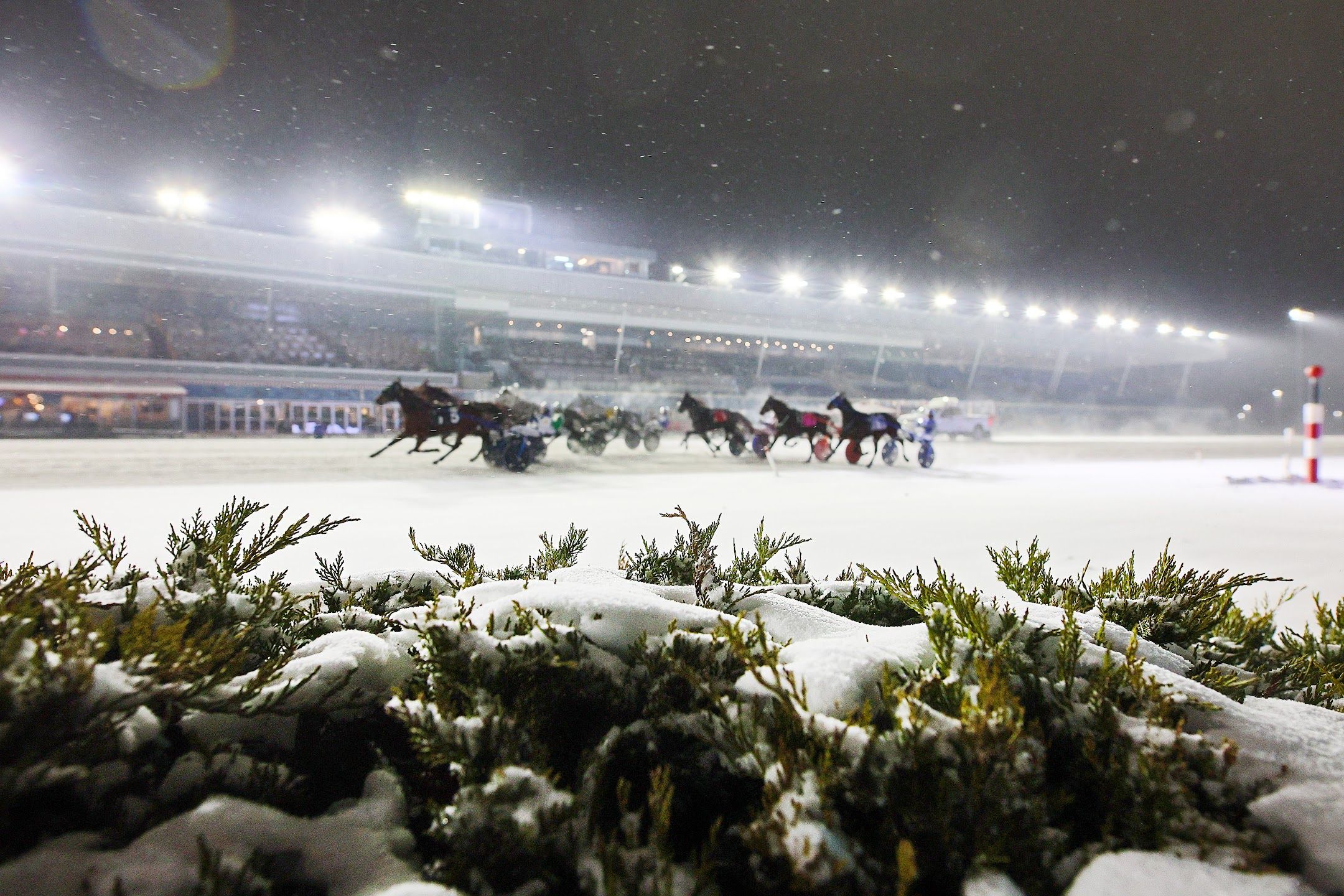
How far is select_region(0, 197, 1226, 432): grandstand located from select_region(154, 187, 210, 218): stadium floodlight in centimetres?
27

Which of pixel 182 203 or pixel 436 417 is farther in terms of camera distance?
pixel 182 203

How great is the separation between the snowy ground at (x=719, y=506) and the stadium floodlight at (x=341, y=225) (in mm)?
6818

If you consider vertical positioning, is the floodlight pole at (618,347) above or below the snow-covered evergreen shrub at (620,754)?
above

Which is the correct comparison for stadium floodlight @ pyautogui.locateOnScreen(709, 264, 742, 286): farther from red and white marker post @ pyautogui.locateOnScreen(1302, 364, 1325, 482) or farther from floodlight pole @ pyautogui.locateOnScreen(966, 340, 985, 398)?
red and white marker post @ pyautogui.locateOnScreen(1302, 364, 1325, 482)

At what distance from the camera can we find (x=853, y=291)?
21406 millimetres

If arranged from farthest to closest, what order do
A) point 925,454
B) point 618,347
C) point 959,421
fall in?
point 618,347, point 959,421, point 925,454

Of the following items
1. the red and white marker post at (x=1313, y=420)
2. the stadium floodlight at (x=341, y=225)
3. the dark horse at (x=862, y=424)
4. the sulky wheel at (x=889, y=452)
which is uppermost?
the stadium floodlight at (x=341, y=225)

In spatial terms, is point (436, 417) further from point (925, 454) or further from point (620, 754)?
point (620, 754)

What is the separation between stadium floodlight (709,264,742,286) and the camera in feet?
69.6

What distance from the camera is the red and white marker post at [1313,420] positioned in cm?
549

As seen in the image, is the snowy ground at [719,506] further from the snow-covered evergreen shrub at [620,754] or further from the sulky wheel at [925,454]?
the snow-covered evergreen shrub at [620,754]

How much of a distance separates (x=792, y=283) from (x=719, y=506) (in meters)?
18.3

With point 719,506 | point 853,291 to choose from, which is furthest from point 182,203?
point 853,291

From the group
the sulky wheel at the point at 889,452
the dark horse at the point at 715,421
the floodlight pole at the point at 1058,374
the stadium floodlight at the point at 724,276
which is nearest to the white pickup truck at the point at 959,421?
the stadium floodlight at the point at 724,276
